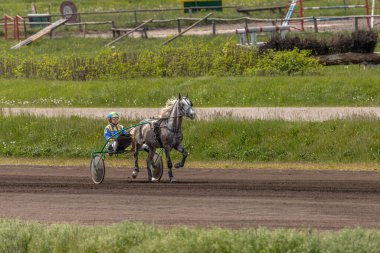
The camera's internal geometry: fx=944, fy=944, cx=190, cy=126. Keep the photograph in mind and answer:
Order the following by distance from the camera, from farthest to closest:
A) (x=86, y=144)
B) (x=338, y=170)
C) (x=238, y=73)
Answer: (x=238, y=73), (x=86, y=144), (x=338, y=170)

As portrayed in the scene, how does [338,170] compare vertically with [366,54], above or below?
below

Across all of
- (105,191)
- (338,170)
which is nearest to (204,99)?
(338,170)

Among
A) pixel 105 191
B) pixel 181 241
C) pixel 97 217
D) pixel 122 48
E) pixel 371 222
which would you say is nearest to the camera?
pixel 181 241

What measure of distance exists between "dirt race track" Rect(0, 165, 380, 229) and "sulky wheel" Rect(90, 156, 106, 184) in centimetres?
19

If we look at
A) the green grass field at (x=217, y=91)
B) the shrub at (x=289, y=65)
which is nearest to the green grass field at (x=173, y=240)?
the green grass field at (x=217, y=91)

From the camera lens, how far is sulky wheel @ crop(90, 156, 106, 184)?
17.9 m

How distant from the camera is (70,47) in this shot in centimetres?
4275

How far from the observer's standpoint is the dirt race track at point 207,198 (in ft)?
45.8

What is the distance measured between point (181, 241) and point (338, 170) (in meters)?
9.12

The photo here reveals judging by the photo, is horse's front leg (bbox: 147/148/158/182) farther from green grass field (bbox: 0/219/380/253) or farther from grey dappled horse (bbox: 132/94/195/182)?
green grass field (bbox: 0/219/380/253)

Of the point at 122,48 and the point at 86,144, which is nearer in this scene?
the point at 86,144

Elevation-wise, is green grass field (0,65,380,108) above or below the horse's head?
below

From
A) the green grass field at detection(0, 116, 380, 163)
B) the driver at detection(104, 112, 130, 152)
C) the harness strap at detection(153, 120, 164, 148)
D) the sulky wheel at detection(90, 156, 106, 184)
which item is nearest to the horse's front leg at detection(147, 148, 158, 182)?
the harness strap at detection(153, 120, 164, 148)

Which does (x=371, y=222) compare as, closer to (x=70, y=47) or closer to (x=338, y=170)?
(x=338, y=170)
